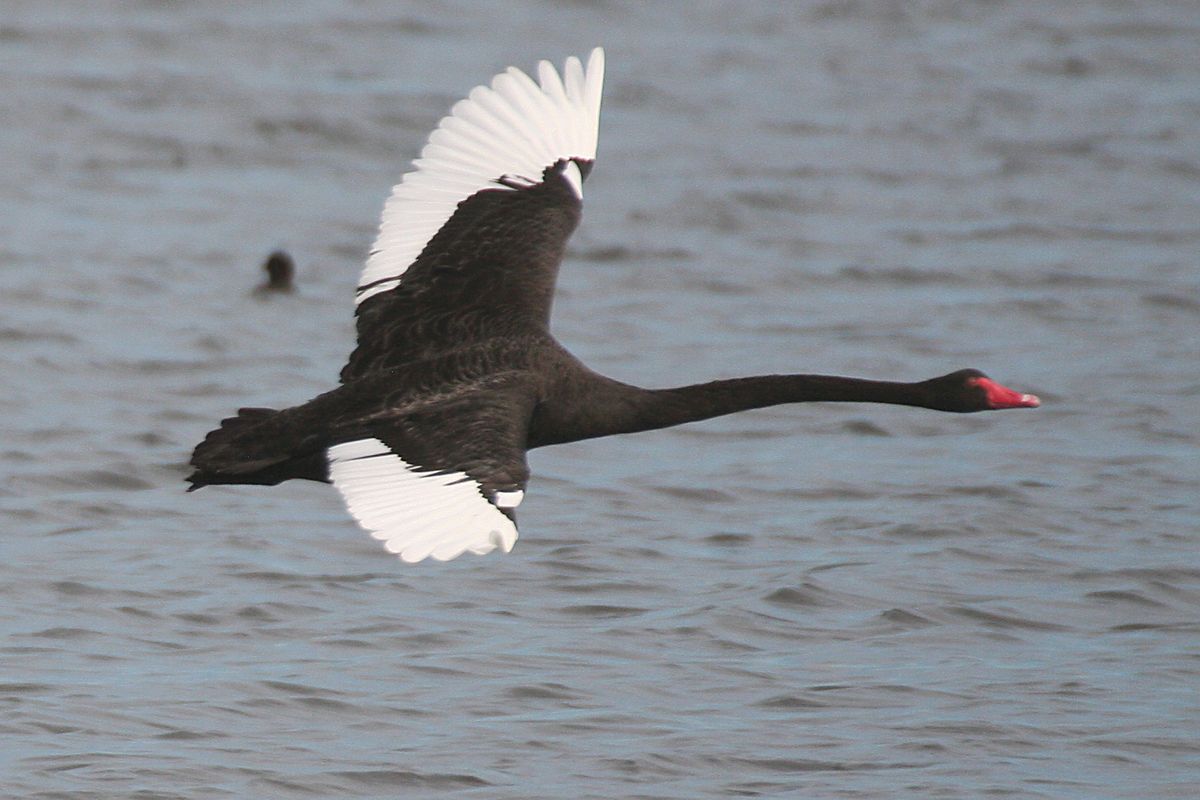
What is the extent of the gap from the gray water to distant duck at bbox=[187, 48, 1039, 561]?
94 centimetres

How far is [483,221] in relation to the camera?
8.43 m

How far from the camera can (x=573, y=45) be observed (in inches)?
814

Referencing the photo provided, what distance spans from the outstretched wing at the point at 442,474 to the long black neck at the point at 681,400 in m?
0.21

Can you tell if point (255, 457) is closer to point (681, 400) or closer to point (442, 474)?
point (442, 474)

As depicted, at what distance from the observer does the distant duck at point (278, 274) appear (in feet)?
45.1

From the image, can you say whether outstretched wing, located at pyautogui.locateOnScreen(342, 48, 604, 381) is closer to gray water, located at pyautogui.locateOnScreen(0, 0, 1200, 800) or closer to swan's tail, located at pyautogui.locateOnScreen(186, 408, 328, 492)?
swan's tail, located at pyautogui.locateOnScreen(186, 408, 328, 492)

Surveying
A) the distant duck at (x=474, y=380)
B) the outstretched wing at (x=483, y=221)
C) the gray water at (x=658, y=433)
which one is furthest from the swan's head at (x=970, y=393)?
the outstretched wing at (x=483, y=221)

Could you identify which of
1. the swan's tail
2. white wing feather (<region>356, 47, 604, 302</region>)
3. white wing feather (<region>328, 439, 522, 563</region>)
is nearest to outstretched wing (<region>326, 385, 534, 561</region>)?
white wing feather (<region>328, 439, 522, 563</region>)

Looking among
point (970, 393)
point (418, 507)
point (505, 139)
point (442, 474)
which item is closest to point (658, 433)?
point (505, 139)

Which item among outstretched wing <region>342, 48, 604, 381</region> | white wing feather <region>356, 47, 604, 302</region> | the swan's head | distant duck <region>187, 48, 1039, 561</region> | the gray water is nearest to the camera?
distant duck <region>187, 48, 1039, 561</region>

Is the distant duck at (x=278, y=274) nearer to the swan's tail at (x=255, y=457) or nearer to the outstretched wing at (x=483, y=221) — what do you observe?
the outstretched wing at (x=483, y=221)

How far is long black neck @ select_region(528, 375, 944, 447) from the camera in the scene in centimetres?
775

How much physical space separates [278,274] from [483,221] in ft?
18.4

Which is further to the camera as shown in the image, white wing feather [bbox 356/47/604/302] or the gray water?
white wing feather [bbox 356/47/604/302]
